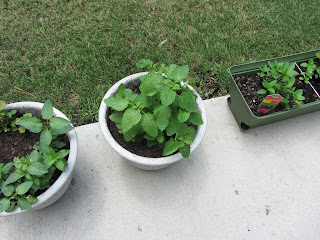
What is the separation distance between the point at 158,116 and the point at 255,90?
0.90 m

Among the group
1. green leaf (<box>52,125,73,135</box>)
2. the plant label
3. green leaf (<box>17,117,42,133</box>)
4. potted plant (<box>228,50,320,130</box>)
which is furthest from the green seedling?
green leaf (<box>17,117,42,133</box>)

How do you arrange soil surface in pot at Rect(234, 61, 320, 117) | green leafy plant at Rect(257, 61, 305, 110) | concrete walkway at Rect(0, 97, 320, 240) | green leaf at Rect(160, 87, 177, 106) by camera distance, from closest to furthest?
green leaf at Rect(160, 87, 177, 106), concrete walkway at Rect(0, 97, 320, 240), green leafy plant at Rect(257, 61, 305, 110), soil surface in pot at Rect(234, 61, 320, 117)

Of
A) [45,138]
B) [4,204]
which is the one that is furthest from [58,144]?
[4,204]

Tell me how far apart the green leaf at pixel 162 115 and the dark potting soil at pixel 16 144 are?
560mm

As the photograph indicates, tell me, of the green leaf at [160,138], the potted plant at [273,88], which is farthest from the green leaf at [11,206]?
the potted plant at [273,88]

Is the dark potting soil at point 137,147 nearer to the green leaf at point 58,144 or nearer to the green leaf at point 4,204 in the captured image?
the green leaf at point 58,144

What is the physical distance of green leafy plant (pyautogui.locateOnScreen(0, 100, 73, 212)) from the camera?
1.20 m

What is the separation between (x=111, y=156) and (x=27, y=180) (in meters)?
0.57

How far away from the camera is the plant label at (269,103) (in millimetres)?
1546

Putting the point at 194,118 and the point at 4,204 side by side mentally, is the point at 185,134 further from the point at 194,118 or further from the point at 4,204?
the point at 4,204

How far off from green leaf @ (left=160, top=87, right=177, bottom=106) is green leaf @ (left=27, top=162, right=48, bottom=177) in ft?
2.02

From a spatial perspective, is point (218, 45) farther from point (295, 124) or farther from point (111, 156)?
point (111, 156)

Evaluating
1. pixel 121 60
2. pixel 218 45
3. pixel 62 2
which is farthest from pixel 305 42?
pixel 62 2

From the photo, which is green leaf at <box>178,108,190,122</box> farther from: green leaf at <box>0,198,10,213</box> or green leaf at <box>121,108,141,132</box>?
green leaf at <box>0,198,10,213</box>
